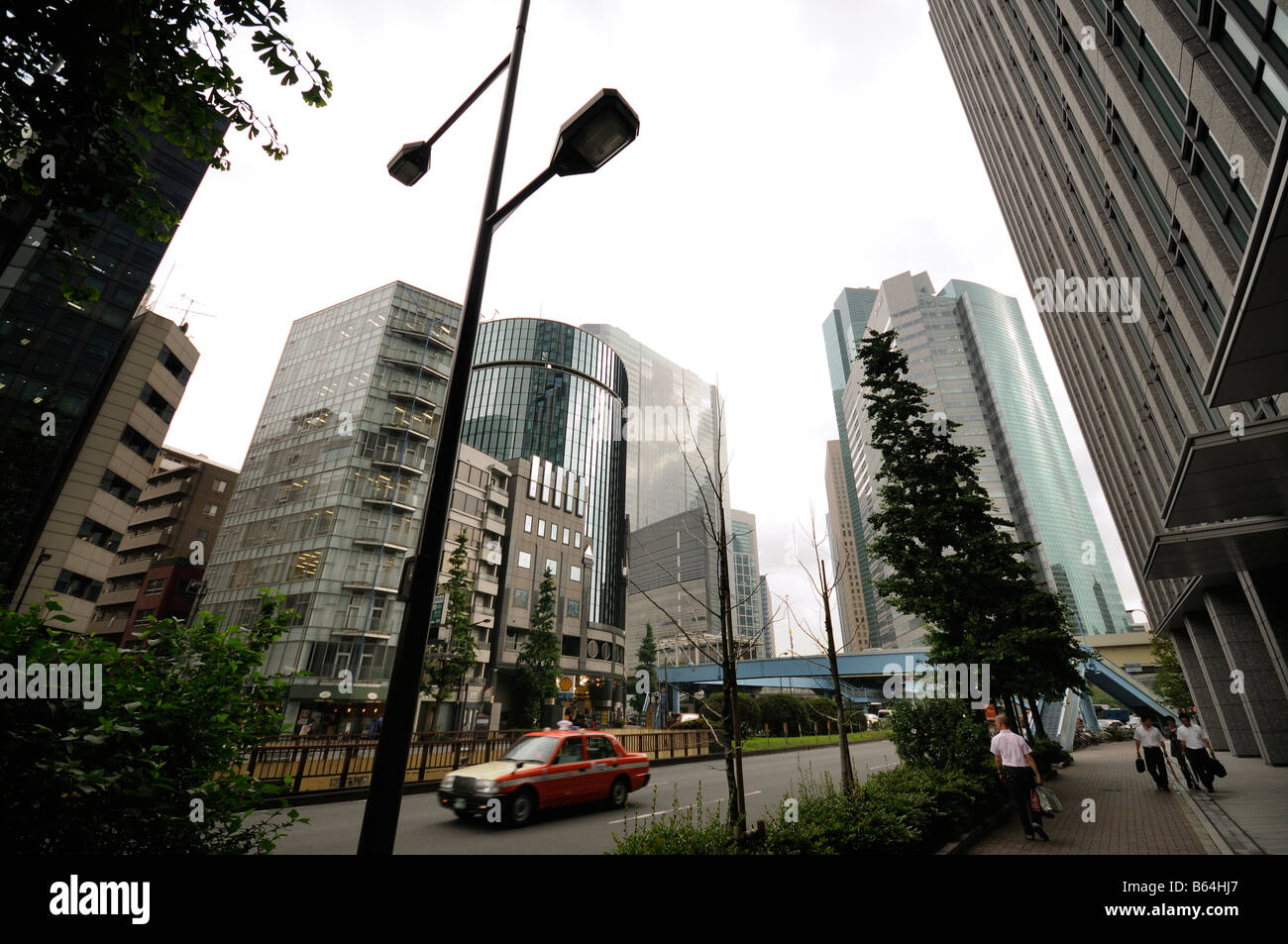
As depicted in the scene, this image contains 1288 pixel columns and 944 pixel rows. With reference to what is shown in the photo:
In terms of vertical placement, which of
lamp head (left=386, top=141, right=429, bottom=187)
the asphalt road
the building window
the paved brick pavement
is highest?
the building window

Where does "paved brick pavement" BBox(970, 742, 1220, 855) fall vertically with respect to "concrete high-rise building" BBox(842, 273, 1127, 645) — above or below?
below

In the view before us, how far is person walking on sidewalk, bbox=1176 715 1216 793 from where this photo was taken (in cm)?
1243

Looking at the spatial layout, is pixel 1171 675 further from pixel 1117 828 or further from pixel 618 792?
pixel 618 792

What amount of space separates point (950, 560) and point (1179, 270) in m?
10.8

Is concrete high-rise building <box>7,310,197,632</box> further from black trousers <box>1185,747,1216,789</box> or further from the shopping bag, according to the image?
black trousers <box>1185,747,1216,789</box>

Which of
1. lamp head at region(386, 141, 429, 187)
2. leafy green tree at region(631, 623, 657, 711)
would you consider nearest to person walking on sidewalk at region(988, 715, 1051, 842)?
lamp head at region(386, 141, 429, 187)

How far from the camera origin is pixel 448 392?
133 inches

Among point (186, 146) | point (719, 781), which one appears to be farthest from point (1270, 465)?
point (186, 146)

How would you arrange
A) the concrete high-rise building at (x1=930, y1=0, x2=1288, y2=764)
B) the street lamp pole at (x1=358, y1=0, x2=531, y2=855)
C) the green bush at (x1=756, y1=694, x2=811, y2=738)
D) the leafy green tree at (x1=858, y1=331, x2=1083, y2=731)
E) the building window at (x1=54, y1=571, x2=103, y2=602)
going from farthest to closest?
the green bush at (x1=756, y1=694, x2=811, y2=738) < the building window at (x1=54, y1=571, x2=103, y2=602) < the leafy green tree at (x1=858, y1=331, x2=1083, y2=731) < the concrete high-rise building at (x1=930, y1=0, x2=1288, y2=764) < the street lamp pole at (x1=358, y1=0, x2=531, y2=855)

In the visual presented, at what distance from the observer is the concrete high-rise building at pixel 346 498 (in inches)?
1572

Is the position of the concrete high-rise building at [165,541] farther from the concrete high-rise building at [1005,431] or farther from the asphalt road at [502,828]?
the concrete high-rise building at [1005,431]

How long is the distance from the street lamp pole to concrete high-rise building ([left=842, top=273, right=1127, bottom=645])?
93.8 m

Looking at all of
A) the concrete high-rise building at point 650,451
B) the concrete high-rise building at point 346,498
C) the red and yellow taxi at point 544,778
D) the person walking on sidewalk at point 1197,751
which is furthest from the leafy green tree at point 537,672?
the concrete high-rise building at point 650,451

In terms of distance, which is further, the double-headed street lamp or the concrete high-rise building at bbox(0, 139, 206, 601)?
the concrete high-rise building at bbox(0, 139, 206, 601)
